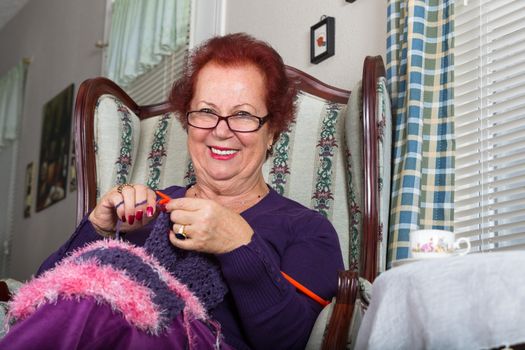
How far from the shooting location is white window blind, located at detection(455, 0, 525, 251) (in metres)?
1.88

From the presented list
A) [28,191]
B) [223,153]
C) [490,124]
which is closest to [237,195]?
[223,153]

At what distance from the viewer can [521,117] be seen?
1886 mm

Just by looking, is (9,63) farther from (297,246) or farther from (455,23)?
(297,246)

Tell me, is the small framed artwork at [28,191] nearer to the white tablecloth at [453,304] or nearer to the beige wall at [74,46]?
the beige wall at [74,46]

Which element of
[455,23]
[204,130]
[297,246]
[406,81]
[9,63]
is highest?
[9,63]

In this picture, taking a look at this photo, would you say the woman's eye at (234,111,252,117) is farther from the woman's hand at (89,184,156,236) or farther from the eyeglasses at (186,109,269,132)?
the woman's hand at (89,184,156,236)

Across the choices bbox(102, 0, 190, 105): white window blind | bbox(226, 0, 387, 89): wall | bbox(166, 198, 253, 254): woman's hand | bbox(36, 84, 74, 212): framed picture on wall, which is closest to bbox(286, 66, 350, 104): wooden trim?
bbox(226, 0, 387, 89): wall

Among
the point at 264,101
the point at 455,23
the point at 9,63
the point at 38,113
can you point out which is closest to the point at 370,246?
the point at 264,101

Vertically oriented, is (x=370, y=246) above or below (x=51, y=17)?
below

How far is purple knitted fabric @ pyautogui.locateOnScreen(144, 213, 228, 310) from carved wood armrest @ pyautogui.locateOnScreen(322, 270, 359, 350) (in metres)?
0.21

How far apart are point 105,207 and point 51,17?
4.13 meters

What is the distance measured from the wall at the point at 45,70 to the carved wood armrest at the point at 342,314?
316cm

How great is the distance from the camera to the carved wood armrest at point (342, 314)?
1.22 m

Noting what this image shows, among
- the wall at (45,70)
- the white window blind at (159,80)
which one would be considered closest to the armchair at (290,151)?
the white window blind at (159,80)
